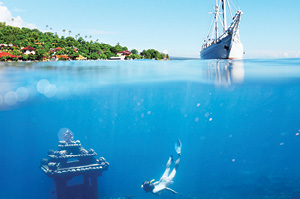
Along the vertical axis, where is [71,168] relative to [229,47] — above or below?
below

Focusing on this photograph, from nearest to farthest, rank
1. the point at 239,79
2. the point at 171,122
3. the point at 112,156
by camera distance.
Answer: the point at 239,79
the point at 171,122
the point at 112,156

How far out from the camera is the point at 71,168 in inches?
423

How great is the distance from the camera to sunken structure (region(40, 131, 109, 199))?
10.6 m

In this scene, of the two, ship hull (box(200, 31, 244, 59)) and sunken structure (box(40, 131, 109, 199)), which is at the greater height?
ship hull (box(200, 31, 244, 59))

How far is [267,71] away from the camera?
59.8ft

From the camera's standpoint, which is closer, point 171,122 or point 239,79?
point 239,79

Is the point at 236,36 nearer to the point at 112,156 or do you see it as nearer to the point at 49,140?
the point at 112,156

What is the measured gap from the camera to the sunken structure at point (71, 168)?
10578 millimetres

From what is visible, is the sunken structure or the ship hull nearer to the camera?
the sunken structure

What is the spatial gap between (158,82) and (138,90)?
3.03 metres

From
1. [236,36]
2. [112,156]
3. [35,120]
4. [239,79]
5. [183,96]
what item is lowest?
[112,156]

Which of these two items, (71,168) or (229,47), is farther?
(229,47)

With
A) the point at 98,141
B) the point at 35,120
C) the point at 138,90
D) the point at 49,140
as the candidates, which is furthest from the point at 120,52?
the point at 138,90

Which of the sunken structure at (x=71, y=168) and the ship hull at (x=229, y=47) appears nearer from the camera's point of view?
the sunken structure at (x=71, y=168)
